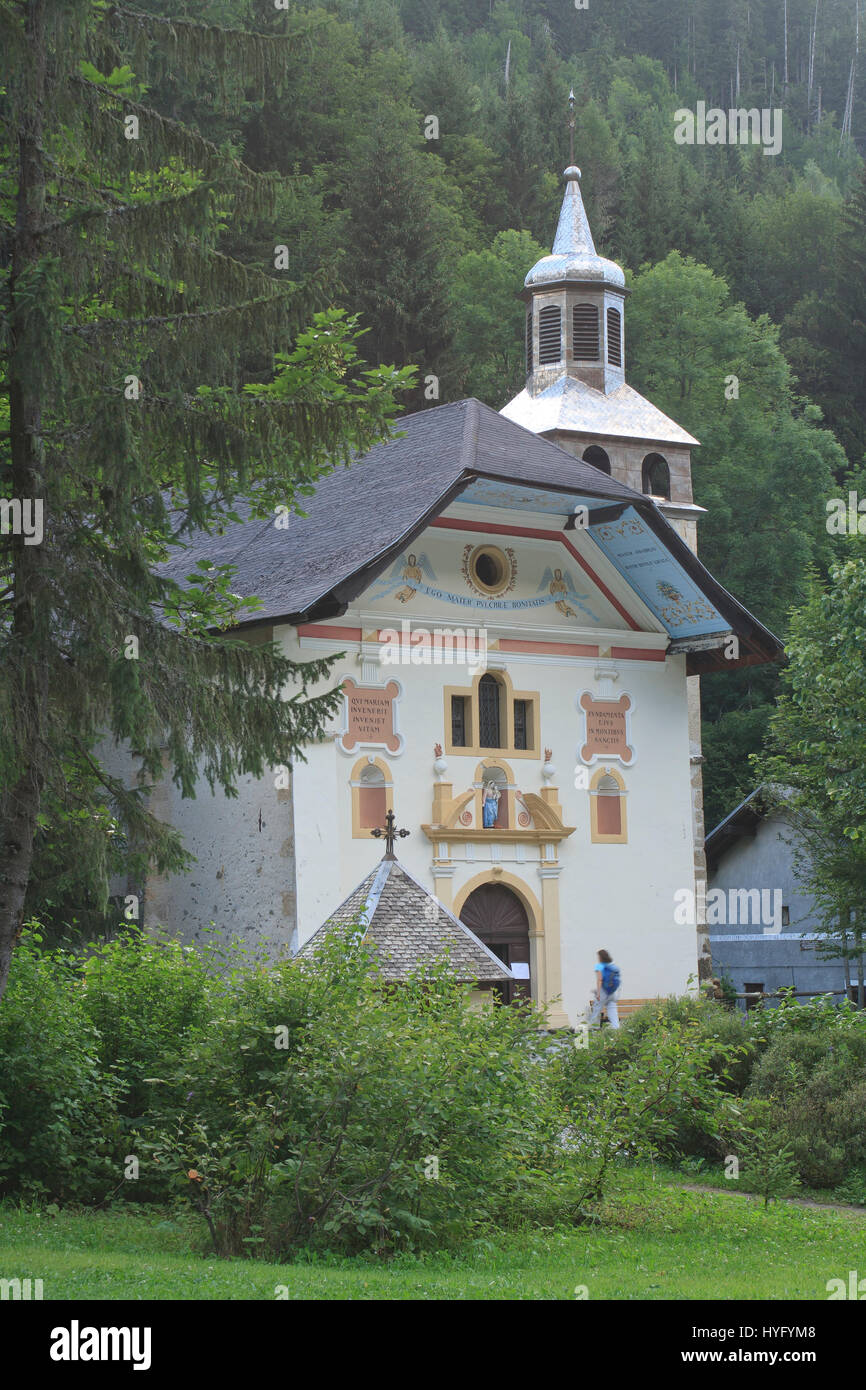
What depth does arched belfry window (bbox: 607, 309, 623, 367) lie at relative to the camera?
3647cm

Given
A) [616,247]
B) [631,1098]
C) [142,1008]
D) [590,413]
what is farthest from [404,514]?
[616,247]

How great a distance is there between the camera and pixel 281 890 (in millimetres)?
22141

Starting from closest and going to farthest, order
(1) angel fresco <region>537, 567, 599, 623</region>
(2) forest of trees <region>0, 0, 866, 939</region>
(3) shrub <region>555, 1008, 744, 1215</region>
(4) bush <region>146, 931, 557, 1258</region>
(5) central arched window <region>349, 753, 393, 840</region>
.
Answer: (4) bush <region>146, 931, 557, 1258</region> → (3) shrub <region>555, 1008, 744, 1215</region> → (5) central arched window <region>349, 753, 393, 840</region> → (1) angel fresco <region>537, 567, 599, 623</region> → (2) forest of trees <region>0, 0, 866, 939</region>

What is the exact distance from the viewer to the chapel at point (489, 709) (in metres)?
22.4

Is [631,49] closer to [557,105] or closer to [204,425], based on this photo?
[557,105]

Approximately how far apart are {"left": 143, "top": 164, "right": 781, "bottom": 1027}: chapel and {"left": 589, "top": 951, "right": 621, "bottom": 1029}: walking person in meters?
0.76

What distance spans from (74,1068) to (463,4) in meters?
88.3

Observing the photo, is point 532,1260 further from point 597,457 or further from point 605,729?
point 597,457

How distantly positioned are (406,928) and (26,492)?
6.24m

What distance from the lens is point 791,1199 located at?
15383mm

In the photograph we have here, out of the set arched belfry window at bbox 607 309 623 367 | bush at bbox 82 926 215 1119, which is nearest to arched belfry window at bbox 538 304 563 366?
arched belfry window at bbox 607 309 623 367

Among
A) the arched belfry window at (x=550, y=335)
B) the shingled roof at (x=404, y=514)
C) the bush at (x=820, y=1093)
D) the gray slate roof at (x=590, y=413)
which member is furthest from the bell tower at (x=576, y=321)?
the bush at (x=820, y=1093)

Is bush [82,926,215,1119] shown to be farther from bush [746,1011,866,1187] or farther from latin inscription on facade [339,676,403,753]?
latin inscription on facade [339,676,403,753]

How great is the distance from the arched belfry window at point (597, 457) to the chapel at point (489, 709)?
28.6ft
